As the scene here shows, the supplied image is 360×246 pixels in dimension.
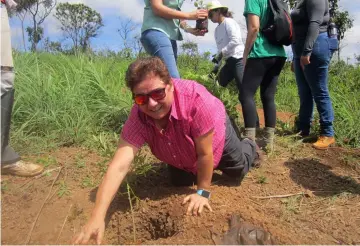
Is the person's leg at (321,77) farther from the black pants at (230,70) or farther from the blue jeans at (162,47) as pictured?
the blue jeans at (162,47)

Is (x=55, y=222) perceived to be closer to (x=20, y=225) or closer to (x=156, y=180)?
(x=20, y=225)

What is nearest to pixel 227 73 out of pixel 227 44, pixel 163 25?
pixel 227 44

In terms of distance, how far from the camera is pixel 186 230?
205cm

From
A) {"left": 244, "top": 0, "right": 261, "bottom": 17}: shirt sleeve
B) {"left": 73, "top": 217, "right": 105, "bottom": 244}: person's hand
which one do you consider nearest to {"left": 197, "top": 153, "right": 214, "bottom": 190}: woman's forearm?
{"left": 73, "top": 217, "right": 105, "bottom": 244}: person's hand

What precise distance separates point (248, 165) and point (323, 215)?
2.11ft

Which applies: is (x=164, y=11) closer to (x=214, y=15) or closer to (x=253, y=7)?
(x=253, y=7)

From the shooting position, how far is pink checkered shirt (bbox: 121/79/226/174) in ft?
6.77

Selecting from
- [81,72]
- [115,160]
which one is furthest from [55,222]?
[81,72]

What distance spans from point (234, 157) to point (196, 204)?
0.56 meters

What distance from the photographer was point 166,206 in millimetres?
2334

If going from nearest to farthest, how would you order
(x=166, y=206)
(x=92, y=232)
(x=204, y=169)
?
(x=92, y=232)
(x=204, y=169)
(x=166, y=206)

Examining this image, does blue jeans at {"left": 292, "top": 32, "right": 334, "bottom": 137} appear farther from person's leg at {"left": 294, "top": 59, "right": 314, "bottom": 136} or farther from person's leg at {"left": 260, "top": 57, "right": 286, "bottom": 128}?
person's leg at {"left": 260, "top": 57, "right": 286, "bottom": 128}

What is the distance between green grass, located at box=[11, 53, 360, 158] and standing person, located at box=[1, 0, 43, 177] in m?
0.37

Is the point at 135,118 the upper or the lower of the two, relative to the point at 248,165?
upper
